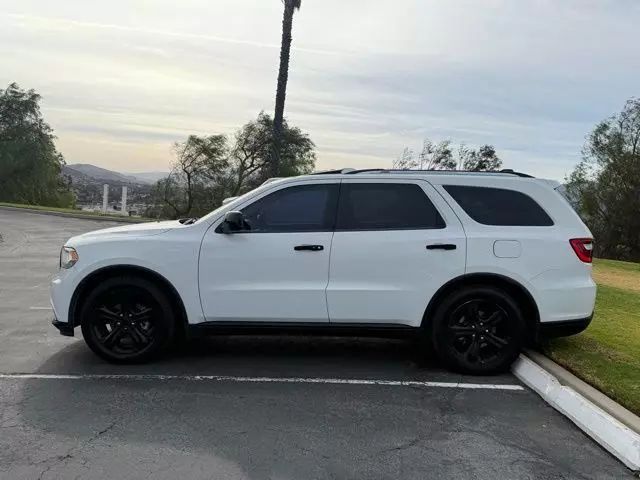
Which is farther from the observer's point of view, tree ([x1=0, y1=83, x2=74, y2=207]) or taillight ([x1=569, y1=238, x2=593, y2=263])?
tree ([x1=0, y1=83, x2=74, y2=207])

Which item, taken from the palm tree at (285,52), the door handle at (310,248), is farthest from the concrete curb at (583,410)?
the palm tree at (285,52)

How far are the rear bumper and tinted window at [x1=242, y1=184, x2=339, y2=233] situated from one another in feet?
7.11

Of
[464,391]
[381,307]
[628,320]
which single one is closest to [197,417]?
[381,307]

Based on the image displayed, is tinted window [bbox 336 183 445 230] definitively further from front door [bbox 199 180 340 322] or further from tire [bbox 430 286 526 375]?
tire [bbox 430 286 526 375]

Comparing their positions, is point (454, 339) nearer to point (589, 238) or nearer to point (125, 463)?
point (589, 238)

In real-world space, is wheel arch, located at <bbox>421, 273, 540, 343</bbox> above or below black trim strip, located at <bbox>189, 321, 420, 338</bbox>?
above

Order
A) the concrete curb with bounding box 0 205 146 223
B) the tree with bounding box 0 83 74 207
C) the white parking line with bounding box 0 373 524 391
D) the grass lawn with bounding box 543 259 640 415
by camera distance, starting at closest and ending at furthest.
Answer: the grass lawn with bounding box 543 259 640 415, the white parking line with bounding box 0 373 524 391, the concrete curb with bounding box 0 205 146 223, the tree with bounding box 0 83 74 207

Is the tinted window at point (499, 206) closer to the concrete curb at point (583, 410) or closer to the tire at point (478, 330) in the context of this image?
the tire at point (478, 330)

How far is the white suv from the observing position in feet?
18.1

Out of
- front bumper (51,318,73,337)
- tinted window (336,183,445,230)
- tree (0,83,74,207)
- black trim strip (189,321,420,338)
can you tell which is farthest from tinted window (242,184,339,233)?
tree (0,83,74,207)

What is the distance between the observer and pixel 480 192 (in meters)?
5.77

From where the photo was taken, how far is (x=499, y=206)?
225 inches

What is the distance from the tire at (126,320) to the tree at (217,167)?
28.2 m

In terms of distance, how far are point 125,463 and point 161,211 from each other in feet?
115
